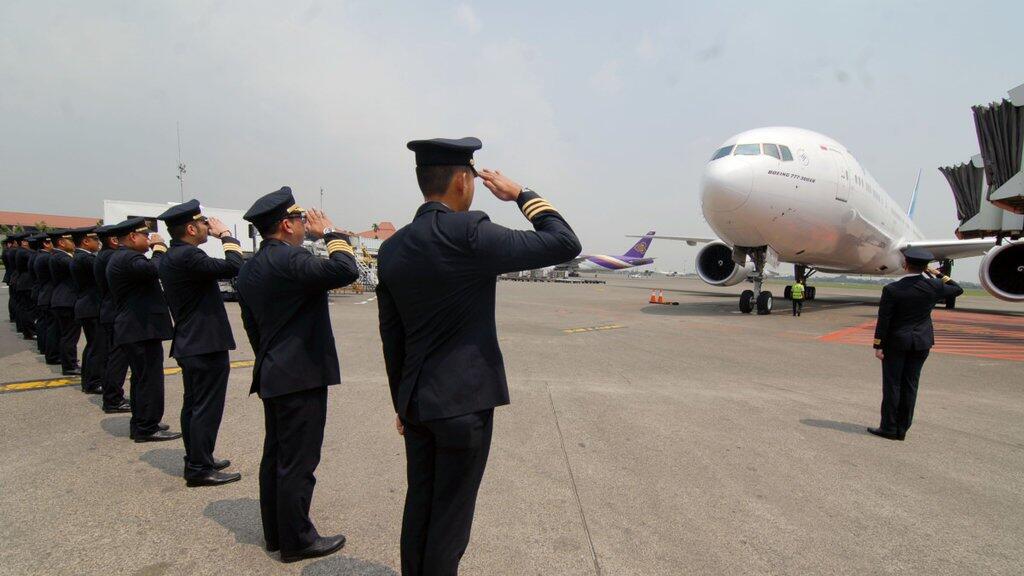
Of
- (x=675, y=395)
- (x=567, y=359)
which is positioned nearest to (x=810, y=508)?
(x=675, y=395)

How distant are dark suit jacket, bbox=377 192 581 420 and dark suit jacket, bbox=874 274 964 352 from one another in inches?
172

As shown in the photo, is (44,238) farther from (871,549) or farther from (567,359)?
(871,549)

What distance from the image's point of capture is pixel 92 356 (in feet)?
18.6

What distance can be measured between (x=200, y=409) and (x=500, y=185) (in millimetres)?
2830

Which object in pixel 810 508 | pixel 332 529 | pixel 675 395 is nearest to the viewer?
pixel 332 529

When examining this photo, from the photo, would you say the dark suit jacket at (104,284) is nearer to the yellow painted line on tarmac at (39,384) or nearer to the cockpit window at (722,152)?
the yellow painted line on tarmac at (39,384)

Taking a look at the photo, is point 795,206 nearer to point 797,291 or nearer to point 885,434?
point 797,291

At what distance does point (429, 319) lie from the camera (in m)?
1.79

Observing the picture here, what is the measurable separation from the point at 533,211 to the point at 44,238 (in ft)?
36.7

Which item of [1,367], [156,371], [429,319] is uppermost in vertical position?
[429,319]

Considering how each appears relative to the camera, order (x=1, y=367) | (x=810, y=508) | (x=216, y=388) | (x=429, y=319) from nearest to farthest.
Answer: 1. (x=429, y=319)
2. (x=810, y=508)
3. (x=216, y=388)
4. (x=1, y=367)

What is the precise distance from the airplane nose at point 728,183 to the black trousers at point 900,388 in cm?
845

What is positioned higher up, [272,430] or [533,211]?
[533,211]

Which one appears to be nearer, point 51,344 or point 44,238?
point 51,344
